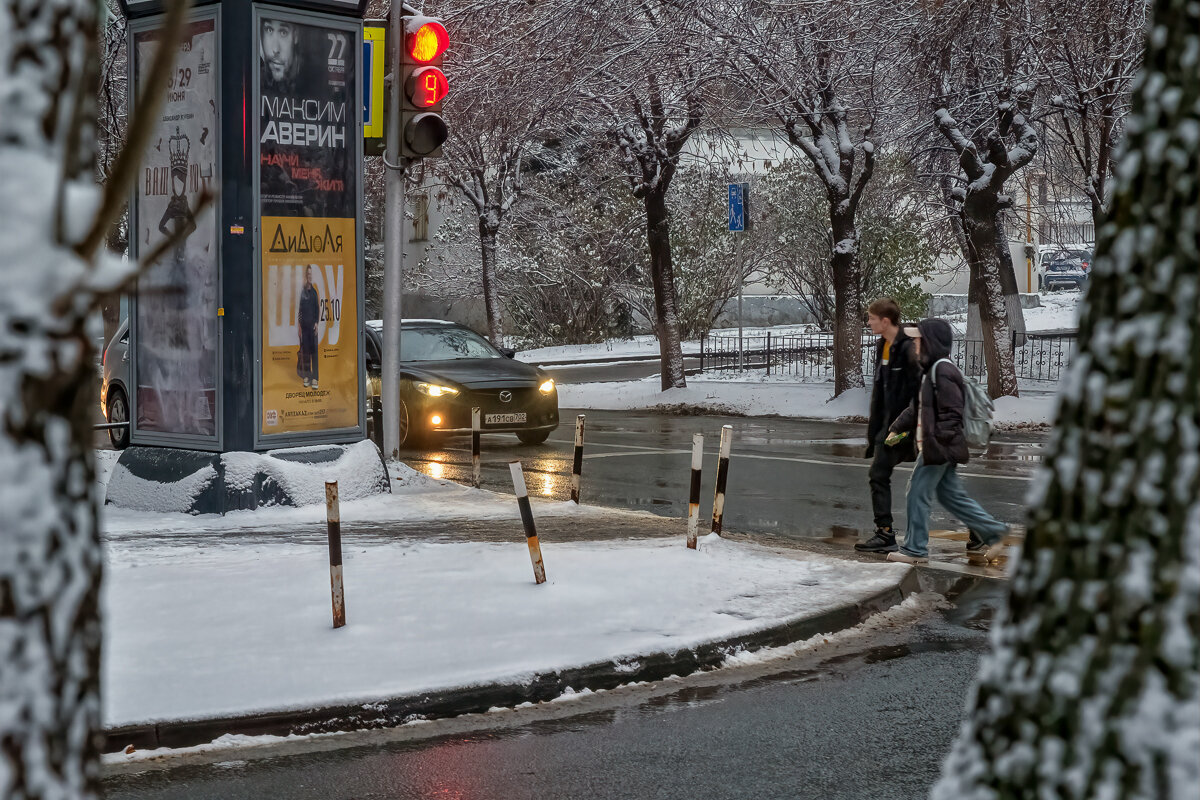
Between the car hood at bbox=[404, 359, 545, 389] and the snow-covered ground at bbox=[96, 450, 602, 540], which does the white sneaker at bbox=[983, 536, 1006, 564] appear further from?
the car hood at bbox=[404, 359, 545, 389]

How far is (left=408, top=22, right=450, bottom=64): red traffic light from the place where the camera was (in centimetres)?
1240

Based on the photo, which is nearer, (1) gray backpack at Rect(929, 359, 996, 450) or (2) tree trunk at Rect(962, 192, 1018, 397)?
(1) gray backpack at Rect(929, 359, 996, 450)

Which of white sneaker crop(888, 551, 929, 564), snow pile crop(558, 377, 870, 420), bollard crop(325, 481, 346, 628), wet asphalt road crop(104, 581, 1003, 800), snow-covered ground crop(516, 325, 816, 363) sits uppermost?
snow-covered ground crop(516, 325, 816, 363)

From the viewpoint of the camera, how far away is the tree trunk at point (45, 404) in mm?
1798

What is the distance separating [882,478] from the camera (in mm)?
10594

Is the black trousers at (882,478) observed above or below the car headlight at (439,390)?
below

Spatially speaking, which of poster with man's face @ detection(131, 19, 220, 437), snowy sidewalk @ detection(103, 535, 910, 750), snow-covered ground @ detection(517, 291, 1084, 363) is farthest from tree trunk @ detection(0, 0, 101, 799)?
snow-covered ground @ detection(517, 291, 1084, 363)

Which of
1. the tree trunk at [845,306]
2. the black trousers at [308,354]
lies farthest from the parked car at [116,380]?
the tree trunk at [845,306]

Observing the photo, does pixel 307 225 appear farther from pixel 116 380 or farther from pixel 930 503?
pixel 116 380

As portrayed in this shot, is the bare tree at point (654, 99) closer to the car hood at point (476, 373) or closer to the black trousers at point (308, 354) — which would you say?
the car hood at point (476, 373)

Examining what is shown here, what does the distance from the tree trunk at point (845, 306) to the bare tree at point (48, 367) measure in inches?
840

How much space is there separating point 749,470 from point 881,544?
486 centimetres

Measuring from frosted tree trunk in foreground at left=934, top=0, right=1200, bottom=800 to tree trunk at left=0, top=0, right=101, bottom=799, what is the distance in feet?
4.30

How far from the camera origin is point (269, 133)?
36.5 feet
